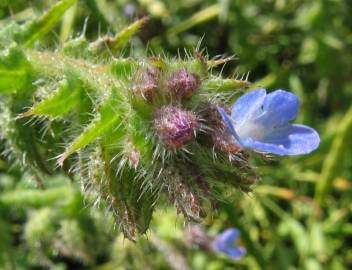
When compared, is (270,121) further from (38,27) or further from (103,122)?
(38,27)

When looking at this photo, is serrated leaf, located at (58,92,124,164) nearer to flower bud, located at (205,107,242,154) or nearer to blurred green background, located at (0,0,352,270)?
flower bud, located at (205,107,242,154)

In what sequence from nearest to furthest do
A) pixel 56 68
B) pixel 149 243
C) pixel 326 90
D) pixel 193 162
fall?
pixel 193 162, pixel 56 68, pixel 149 243, pixel 326 90

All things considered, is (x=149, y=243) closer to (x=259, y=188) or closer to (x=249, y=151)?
(x=259, y=188)

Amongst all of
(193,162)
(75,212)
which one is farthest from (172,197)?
(75,212)

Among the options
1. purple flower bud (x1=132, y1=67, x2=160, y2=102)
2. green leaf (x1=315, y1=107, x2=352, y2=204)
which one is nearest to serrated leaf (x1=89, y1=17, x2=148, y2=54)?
purple flower bud (x1=132, y1=67, x2=160, y2=102)

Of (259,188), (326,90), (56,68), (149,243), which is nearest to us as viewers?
(56,68)

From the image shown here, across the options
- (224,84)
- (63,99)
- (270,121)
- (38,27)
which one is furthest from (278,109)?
(38,27)
